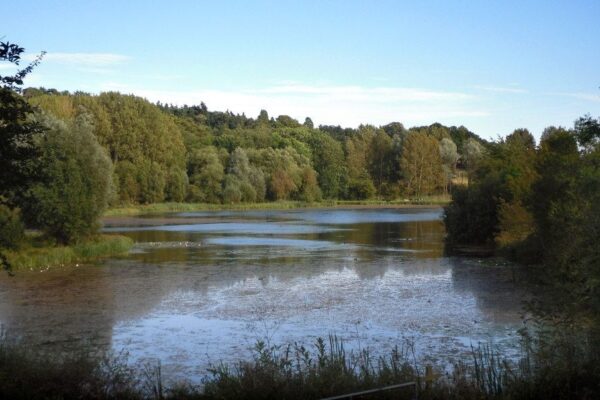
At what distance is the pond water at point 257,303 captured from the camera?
40.1 feet

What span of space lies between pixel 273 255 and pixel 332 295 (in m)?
10.5

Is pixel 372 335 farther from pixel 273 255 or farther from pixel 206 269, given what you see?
pixel 273 255

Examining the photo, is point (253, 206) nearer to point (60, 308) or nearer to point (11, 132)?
point (60, 308)

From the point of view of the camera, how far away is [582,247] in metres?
8.25

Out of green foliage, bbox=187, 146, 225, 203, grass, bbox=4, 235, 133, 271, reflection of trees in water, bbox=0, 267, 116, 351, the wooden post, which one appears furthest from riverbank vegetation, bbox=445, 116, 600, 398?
green foliage, bbox=187, 146, 225, 203

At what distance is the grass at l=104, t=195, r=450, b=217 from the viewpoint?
63.5 meters

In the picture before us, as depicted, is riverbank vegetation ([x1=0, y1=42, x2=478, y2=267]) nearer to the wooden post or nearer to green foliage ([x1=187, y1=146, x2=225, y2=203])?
green foliage ([x1=187, y1=146, x2=225, y2=203])

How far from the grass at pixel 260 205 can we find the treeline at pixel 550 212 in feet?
92.2

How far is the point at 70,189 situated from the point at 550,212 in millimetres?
17518

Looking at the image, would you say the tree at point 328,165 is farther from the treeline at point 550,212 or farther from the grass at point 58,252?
the grass at point 58,252

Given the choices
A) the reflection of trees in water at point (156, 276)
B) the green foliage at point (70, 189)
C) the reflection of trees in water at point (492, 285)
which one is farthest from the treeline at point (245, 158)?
the reflection of trees in water at point (492, 285)

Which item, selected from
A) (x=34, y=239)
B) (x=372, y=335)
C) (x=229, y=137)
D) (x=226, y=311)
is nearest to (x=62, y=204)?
(x=34, y=239)

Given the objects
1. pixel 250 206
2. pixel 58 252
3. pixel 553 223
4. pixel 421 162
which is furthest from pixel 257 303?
pixel 421 162

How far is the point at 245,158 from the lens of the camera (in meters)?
75.5
